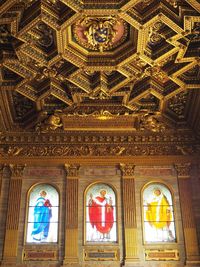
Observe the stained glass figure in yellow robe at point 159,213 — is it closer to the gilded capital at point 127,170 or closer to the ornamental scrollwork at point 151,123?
the gilded capital at point 127,170

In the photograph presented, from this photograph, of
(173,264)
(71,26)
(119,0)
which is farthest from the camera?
(173,264)

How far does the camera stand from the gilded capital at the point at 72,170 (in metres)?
16.5

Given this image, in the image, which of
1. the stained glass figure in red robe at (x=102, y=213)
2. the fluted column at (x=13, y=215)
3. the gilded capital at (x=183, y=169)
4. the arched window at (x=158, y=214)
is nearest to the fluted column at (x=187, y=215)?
the gilded capital at (x=183, y=169)

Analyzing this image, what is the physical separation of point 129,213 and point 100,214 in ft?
3.62

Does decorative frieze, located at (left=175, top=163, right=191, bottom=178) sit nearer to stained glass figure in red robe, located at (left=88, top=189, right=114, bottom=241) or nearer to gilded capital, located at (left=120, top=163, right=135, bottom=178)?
gilded capital, located at (left=120, top=163, right=135, bottom=178)

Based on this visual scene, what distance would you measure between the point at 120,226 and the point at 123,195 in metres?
1.19

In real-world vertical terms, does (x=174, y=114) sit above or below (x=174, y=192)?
above

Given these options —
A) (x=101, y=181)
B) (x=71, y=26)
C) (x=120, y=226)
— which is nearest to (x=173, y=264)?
(x=120, y=226)

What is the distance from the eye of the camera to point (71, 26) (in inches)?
498

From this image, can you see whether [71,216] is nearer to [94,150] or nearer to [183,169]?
[94,150]

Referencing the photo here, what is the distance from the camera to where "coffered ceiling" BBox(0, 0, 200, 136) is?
11836 mm

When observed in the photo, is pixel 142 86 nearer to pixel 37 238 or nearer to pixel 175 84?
pixel 175 84

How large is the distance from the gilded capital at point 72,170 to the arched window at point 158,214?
109 inches

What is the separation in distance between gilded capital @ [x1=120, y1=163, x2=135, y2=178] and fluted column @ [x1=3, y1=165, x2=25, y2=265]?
3.95 m
